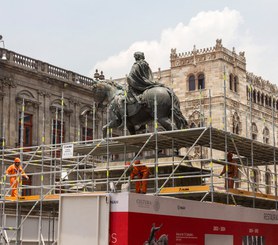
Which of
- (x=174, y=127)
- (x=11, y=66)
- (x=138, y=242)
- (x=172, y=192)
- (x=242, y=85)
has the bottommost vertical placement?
(x=138, y=242)

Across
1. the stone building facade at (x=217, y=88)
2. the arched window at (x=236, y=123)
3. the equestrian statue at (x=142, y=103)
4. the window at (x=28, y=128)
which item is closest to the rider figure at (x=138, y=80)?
the equestrian statue at (x=142, y=103)

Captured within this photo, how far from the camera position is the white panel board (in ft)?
48.4

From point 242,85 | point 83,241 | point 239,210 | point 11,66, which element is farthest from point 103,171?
point 242,85

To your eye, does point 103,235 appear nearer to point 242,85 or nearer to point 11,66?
point 11,66

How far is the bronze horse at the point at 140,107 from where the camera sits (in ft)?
70.0

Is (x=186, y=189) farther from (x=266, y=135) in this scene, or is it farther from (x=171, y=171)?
(x=266, y=135)

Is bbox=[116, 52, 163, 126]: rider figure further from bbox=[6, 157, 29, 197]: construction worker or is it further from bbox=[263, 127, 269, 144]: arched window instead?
bbox=[263, 127, 269, 144]: arched window

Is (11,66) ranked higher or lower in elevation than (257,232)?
higher

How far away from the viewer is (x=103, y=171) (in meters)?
22.0

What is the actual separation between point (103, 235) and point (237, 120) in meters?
43.2

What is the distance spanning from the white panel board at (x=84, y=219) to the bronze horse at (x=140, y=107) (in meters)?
6.55

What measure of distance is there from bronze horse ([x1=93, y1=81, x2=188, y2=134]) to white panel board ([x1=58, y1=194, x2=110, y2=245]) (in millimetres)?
6554

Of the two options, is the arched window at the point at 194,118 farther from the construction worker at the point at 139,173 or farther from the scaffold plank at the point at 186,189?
the scaffold plank at the point at 186,189

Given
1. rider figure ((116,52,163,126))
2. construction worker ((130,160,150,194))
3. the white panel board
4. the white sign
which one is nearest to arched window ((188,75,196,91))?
rider figure ((116,52,163,126))
